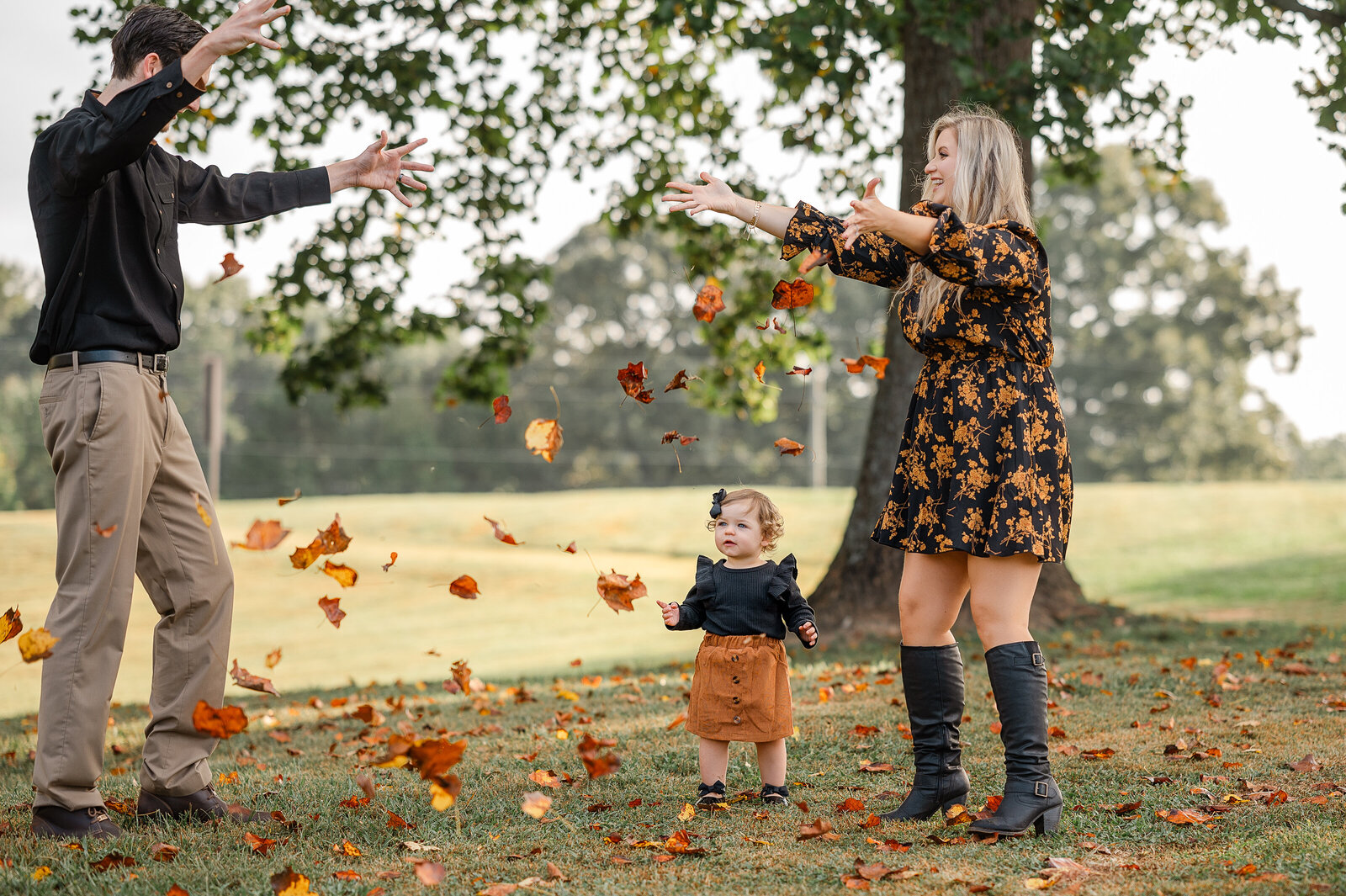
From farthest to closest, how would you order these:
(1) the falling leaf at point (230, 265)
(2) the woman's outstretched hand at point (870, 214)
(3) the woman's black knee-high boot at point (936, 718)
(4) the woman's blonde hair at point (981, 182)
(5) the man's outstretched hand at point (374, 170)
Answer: (1) the falling leaf at point (230, 265) < (5) the man's outstretched hand at point (374, 170) < (3) the woman's black knee-high boot at point (936, 718) < (4) the woman's blonde hair at point (981, 182) < (2) the woman's outstretched hand at point (870, 214)

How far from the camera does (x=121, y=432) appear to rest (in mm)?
3244

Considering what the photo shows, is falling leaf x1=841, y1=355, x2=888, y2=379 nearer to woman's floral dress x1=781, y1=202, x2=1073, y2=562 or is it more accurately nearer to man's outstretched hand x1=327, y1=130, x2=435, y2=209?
woman's floral dress x1=781, y1=202, x2=1073, y2=562

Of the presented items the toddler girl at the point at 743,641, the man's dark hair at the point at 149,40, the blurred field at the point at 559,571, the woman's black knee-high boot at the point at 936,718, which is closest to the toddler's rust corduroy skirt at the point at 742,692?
the toddler girl at the point at 743,641

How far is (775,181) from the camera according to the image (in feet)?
32.4

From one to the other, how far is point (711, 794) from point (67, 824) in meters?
1.85

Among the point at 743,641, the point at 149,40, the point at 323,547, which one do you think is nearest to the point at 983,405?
the point at 743,641

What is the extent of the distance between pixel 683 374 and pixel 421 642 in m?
11.8

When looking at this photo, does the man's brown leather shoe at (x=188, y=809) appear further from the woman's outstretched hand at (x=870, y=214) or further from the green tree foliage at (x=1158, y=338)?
the green tree foliage at (x=1158, y=338)

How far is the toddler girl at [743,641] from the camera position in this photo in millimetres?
3629

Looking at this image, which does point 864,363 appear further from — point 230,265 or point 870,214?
point 230,265

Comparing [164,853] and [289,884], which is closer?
[289,884]

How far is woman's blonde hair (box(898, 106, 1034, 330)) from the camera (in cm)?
335

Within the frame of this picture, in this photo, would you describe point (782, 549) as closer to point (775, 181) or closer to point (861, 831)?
point (775, 181)

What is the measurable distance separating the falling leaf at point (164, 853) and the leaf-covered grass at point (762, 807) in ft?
0.12
